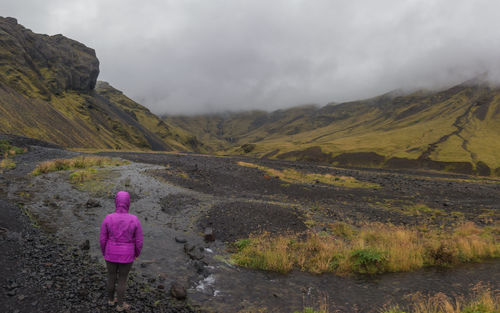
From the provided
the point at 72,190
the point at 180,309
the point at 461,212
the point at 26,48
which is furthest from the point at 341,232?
the point at 26,48

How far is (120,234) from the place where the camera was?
6.96 meters

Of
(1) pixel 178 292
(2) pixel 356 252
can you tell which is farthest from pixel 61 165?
(2) pixel 356 252

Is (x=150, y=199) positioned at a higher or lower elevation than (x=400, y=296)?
higher

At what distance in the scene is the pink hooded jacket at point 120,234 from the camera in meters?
6.96

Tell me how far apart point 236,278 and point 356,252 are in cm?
649

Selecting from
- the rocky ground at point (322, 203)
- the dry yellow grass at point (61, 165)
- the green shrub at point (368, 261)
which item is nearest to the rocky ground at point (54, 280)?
the rocky ground at point (322, 203)

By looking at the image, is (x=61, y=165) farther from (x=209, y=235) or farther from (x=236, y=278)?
(x=236, y=278)

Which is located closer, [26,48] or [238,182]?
[238,182]

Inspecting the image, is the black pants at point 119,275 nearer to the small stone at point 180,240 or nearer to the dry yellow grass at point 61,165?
the small stone at point 180,240

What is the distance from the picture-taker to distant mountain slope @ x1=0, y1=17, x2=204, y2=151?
7300 centimetres

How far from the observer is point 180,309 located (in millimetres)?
8367

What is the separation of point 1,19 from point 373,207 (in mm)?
174415

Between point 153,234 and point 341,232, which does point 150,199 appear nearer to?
point 153,234

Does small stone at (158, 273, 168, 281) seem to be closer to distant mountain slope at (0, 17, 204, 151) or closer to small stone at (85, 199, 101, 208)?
small stone at (85, 199, 101, 208)
